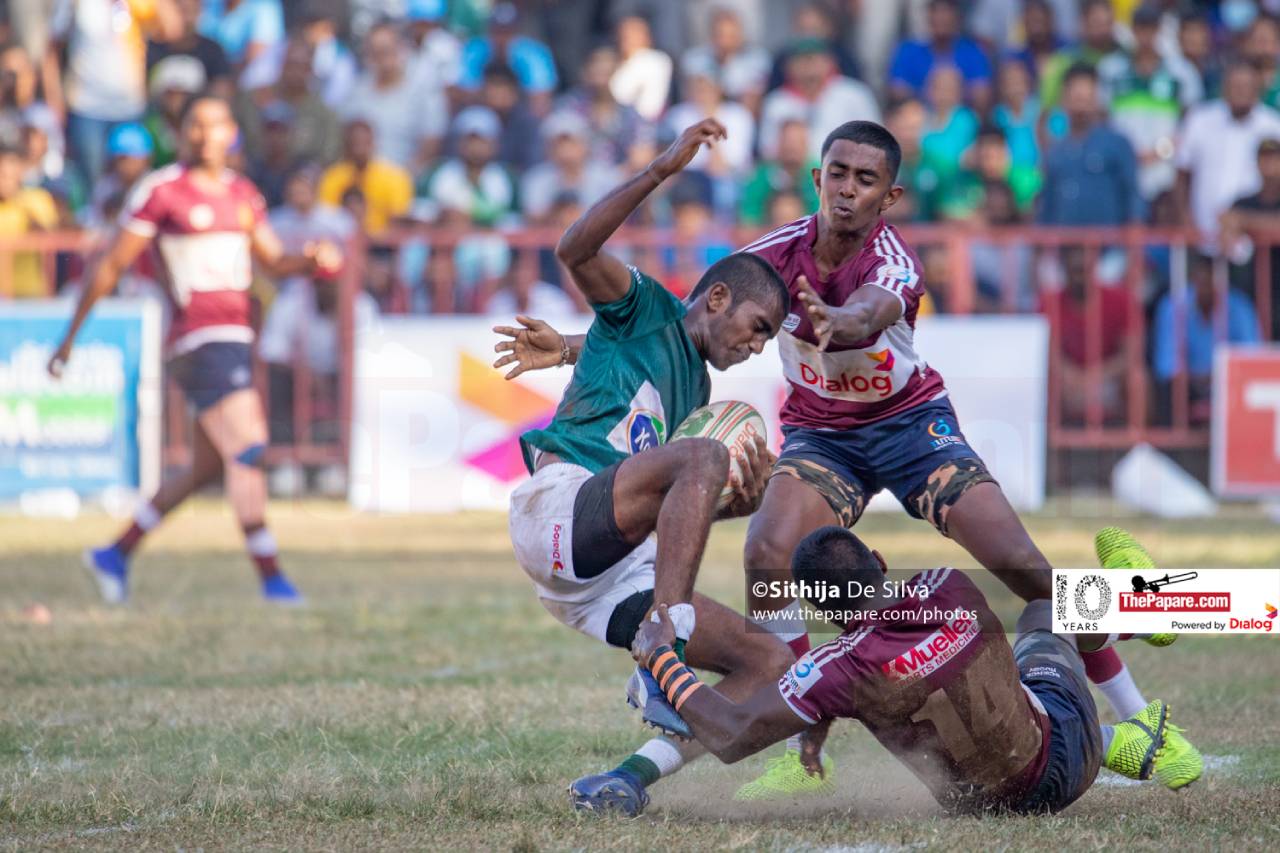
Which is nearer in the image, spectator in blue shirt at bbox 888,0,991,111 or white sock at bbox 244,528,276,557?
white sock at bbox 244,528,276,557

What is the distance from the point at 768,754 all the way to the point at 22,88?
46.1ft

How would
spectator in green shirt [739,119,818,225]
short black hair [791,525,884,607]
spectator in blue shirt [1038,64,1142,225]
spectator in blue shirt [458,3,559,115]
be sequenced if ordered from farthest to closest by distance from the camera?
spectator in blue shirt [458,3,559,115] → spectator in green shirt [739,119,818,225] → spectator in blue shirt [1038,64,1142,225] → short black hair [791,525,884,607]

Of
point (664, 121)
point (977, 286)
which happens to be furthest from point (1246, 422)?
point (664, 121)

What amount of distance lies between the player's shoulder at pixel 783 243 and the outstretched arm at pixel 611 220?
995 mm

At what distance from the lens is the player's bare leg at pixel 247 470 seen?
10328 millimetres

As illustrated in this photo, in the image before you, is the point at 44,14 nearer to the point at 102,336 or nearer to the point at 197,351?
the point at 102,336

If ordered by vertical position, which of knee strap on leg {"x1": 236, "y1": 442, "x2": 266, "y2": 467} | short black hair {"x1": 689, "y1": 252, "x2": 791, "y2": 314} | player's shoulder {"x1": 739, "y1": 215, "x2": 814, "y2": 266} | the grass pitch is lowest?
the grass pitch

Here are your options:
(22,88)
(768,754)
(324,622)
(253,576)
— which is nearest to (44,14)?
(22,88)

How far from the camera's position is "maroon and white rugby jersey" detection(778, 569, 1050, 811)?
4816 mm

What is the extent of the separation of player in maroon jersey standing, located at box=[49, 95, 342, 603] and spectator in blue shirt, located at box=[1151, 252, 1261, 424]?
7.13 metres

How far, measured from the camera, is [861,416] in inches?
264

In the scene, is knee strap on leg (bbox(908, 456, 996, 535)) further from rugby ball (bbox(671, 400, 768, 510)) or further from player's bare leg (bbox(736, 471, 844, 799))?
rugby ball (bbox(671, 400, 768, 510))

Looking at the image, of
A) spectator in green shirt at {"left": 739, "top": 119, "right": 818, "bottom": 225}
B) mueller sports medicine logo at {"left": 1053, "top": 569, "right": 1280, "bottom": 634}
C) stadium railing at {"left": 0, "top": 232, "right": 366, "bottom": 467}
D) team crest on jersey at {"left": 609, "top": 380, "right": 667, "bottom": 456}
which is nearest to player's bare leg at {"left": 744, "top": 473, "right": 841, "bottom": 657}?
team crest on jersey at {"left": 609, "top": 380, "right": 667, "bottom": 456}

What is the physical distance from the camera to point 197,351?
34.0 ft
